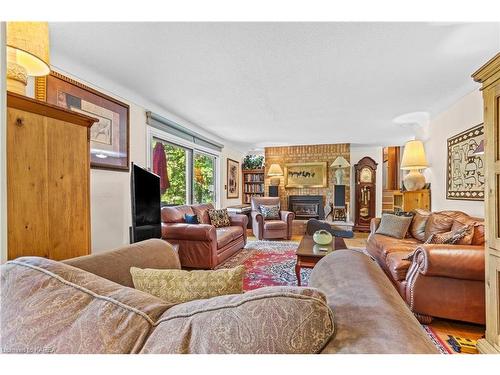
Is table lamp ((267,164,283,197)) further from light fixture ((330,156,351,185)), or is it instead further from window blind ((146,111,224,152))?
window blind ((146,111,224,152))

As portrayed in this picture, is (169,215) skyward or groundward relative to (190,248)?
skyward

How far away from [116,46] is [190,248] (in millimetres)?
2379

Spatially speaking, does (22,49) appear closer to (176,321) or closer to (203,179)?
(176,321)

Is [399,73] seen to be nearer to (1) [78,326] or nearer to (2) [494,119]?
(2) [494,119]

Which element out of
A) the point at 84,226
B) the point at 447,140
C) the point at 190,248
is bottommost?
the point at 190,248

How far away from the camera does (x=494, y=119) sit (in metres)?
1.50

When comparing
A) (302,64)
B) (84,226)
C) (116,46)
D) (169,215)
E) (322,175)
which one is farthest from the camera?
(322,175)

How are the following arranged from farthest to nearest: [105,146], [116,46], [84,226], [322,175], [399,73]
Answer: [322,175] → [105,146] → [399,73] → [116,46] → [84,226]

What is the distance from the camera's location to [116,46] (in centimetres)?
210

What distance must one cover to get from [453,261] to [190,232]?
274cm

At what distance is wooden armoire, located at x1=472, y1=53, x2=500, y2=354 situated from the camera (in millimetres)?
1479

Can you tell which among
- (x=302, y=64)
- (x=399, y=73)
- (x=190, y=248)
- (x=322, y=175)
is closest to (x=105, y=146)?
(x=190, y=248)

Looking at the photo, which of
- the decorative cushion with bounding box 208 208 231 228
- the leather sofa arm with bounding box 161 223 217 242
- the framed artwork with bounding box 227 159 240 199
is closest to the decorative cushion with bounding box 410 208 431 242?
the leather sofa arm with bounding box 161 223 217 242
